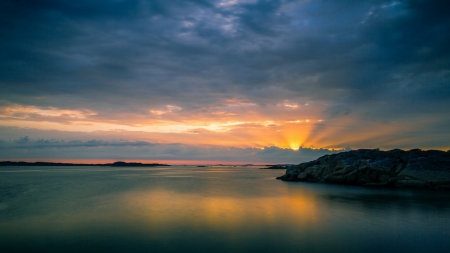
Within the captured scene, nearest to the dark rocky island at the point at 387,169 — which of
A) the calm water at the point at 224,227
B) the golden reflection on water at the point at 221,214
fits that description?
the calm water at the point at 224,227

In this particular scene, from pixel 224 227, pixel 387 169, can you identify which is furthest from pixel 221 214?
pixel 387 169

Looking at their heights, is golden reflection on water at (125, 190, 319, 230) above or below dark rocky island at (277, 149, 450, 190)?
below

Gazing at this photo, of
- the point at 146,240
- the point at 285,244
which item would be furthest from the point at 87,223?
the point at 285,244

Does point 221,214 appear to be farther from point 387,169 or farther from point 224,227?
point 387,169

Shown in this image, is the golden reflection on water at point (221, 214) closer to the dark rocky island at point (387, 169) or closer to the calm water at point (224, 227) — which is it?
the calm water at point (224, 227)

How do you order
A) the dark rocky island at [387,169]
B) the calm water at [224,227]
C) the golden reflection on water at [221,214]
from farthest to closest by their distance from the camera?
the dark rocky island at [387,169]
the golden reflection on water at [221,214]
the calm water at [224,227]

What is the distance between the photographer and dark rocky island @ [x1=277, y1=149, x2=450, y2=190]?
3697 cm

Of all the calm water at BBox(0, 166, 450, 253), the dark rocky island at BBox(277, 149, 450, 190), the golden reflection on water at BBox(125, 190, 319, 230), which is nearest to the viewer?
the calm water at BBox(0, 166, 450, 253)

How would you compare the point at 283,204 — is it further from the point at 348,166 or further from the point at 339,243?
the point at 348,166

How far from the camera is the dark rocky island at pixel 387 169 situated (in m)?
37.0

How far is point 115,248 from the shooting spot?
40.0 ft

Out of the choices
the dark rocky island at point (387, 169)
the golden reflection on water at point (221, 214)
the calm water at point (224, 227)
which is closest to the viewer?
the calm water at point (224, 227)

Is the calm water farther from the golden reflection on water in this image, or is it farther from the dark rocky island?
the dark rocky island

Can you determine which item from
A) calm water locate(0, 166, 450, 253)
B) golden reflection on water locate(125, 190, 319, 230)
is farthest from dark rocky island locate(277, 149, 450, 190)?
golden reflection on water locate(125, 190, 319, 230)
